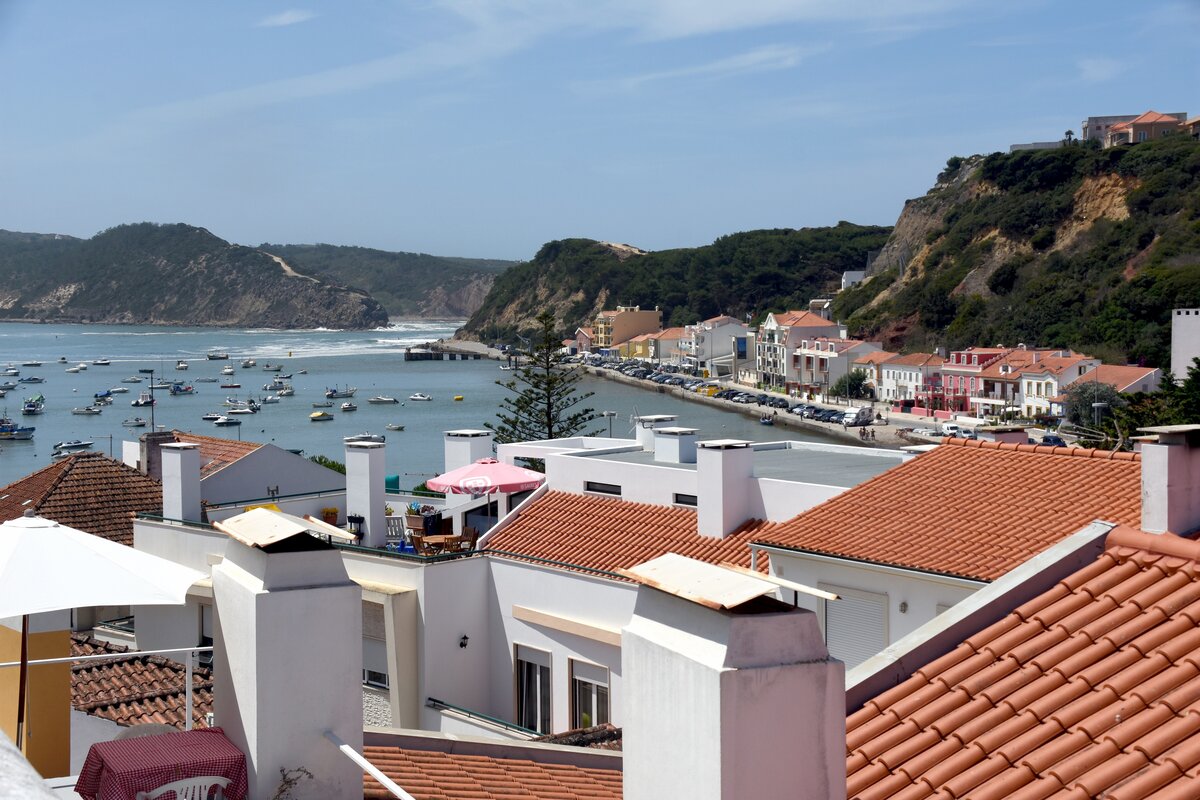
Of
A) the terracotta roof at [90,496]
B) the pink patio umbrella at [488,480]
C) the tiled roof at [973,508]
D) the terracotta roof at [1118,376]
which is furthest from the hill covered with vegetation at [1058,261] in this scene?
the tiled roof at [973,508]

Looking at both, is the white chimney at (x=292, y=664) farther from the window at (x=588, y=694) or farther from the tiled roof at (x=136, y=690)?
the window at (x=588, y=694)

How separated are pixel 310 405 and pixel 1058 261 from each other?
5654 cm

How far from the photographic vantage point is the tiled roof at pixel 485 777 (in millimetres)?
4223

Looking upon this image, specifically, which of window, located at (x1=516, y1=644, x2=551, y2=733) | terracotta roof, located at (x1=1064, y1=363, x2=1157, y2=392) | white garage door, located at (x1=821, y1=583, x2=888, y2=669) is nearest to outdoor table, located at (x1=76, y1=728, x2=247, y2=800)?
white garage door, located at (x1=821, y1=583, x2=888, y2=669)

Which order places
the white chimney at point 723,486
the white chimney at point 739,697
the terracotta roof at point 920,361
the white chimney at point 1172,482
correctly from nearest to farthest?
the white chimney at point 739,697
the white chimney at point 1172,482
the white chimney at point 723,486
the terracotta roof at point 920,361

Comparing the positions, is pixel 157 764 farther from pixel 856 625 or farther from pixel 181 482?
pixel 181 482

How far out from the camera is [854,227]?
16875 centimetres

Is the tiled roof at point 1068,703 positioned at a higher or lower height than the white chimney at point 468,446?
higher

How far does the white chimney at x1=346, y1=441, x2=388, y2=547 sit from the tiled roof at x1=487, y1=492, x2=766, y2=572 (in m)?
1.30

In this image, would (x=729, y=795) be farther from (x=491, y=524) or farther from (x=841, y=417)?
(x=841, y=417)

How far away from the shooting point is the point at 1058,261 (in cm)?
9625

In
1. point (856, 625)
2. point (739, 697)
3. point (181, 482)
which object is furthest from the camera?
point (181, 482)

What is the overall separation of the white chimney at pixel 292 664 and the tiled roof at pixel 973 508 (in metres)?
5.73

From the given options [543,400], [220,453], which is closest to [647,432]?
[220,453]
